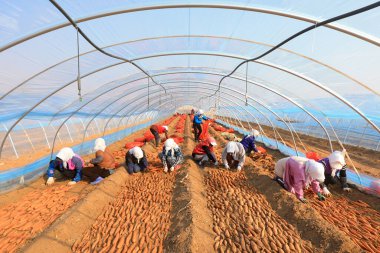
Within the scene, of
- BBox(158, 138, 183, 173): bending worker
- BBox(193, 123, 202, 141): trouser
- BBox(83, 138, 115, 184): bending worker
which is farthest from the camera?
BBox(193, 123, 202, 141): trouser

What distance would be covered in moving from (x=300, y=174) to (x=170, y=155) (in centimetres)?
357

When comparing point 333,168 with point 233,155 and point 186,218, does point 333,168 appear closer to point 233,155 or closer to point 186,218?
point 233,155

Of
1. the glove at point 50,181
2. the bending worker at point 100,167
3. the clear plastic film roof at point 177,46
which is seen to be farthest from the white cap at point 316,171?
the glove at point 50,181

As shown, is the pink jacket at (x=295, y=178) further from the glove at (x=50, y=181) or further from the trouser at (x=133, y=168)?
the glove at (x=50, y=181)

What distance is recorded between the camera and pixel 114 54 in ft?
21.6

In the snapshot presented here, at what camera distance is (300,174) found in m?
4.74

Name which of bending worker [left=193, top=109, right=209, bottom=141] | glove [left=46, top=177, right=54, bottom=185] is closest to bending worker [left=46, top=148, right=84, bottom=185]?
glove [left=46, top=177, right=54, bottom=185]

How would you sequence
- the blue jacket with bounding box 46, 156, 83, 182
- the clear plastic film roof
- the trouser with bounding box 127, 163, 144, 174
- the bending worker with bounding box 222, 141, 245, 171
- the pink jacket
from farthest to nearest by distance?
the trouser with bounding box 127, 163, 144, 174
the bending worker with bounding box 222, 141, 245, 171
the blue jacket with bounding box 46, 156, 83, 182
the pink jacket
the clear plastic film roof

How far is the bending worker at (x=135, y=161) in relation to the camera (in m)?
6.73

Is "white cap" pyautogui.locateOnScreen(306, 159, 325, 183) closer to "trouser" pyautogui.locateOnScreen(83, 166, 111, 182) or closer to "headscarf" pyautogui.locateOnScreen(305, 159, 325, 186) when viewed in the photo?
"headscarf" pyautogui.locateOnScreen(305, 159, 325, 186)

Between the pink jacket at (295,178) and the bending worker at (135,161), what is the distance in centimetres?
378

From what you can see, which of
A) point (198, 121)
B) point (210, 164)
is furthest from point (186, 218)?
point (198, 121)

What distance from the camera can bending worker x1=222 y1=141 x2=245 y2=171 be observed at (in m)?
6.77

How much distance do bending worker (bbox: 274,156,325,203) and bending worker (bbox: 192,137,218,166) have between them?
2.30m
